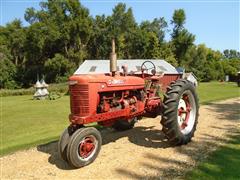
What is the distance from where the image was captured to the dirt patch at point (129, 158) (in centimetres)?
589

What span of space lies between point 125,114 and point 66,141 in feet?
5.03

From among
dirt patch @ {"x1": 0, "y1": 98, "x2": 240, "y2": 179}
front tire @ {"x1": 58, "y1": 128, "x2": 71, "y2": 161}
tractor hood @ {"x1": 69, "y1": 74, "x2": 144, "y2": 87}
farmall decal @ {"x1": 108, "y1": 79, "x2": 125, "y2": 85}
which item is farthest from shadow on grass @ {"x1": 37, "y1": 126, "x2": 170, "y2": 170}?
farmall decal @ {"x1": 108, "y1": 79, "x2": 125, "y2": 85}

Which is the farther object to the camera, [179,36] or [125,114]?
[179,36]

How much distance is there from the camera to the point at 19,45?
64.8 meters

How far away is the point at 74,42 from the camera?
6084 cm

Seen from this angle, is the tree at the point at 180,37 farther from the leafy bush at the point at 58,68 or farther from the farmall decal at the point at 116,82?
the farmall decal at the point at 116,82

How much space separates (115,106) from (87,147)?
1.19m

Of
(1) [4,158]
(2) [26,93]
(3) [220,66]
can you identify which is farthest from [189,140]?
(3) [220,66]

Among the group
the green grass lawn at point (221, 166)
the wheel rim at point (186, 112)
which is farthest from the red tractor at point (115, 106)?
the green grass lawn at point (221, 166)

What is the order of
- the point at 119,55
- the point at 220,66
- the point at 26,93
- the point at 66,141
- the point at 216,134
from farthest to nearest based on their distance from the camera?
the point at 220,66 < the point at 119,55 < the point at 26,93 < the point at 216,134 < the point at 66,141

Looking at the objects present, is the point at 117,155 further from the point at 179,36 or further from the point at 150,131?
the point at 179,36

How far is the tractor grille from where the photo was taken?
644 cm

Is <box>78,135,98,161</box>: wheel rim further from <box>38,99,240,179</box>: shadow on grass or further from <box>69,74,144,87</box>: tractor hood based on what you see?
<box>69,74,144,87</box>: tractor hood

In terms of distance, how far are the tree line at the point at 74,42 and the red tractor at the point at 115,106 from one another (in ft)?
163
